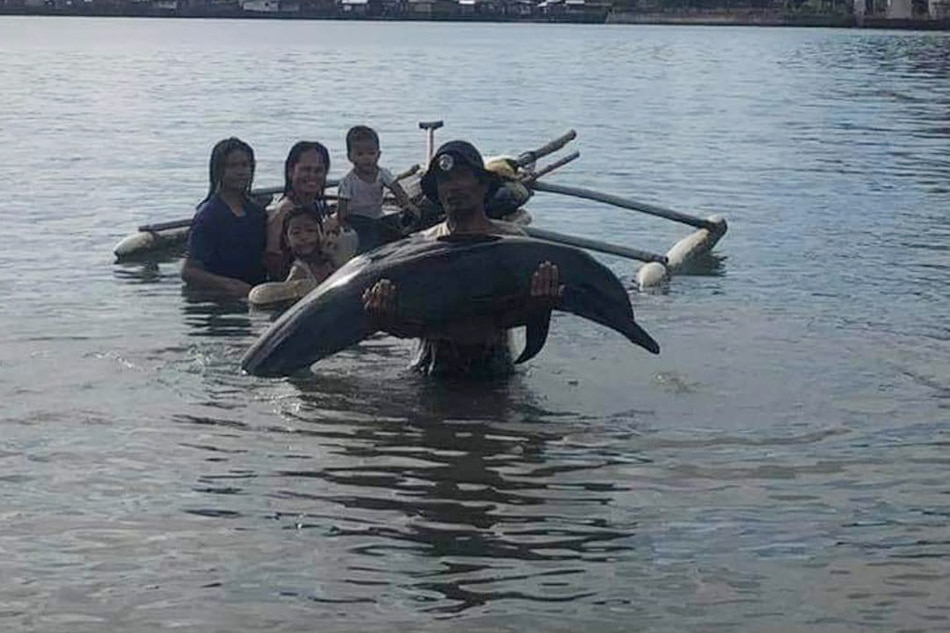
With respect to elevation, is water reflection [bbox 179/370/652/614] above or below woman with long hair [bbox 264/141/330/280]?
below

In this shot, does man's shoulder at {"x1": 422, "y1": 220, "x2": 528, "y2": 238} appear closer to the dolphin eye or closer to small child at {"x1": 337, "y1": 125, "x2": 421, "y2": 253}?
the dolphin eye

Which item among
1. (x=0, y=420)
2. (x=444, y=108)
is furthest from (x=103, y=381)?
(x=444, y=108)

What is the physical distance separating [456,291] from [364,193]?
4.22m

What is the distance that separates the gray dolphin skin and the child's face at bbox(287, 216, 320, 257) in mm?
2187

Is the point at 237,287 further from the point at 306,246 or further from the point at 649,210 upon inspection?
the point at 649,210

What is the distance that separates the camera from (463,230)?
11.0 meters

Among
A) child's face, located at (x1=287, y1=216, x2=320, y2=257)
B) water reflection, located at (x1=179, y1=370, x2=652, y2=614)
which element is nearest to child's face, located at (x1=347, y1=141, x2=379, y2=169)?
child's face, located at (x1=287, y1=216, x2=320, y2=257)

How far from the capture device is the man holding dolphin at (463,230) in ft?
→ 35.4

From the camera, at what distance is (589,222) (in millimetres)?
21516

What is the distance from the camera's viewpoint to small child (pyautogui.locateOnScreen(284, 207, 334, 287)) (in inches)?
532

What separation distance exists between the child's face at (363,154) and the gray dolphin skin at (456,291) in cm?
356

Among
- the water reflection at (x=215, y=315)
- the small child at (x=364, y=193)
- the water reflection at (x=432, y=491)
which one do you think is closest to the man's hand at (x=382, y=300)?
the water reflection at (x=432, y=491)

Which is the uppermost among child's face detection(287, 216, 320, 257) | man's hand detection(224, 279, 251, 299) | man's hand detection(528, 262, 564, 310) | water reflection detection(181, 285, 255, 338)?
man's hand detection(528, 262, 564, 310)

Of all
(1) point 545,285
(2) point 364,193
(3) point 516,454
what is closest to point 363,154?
(2) point 364,193
